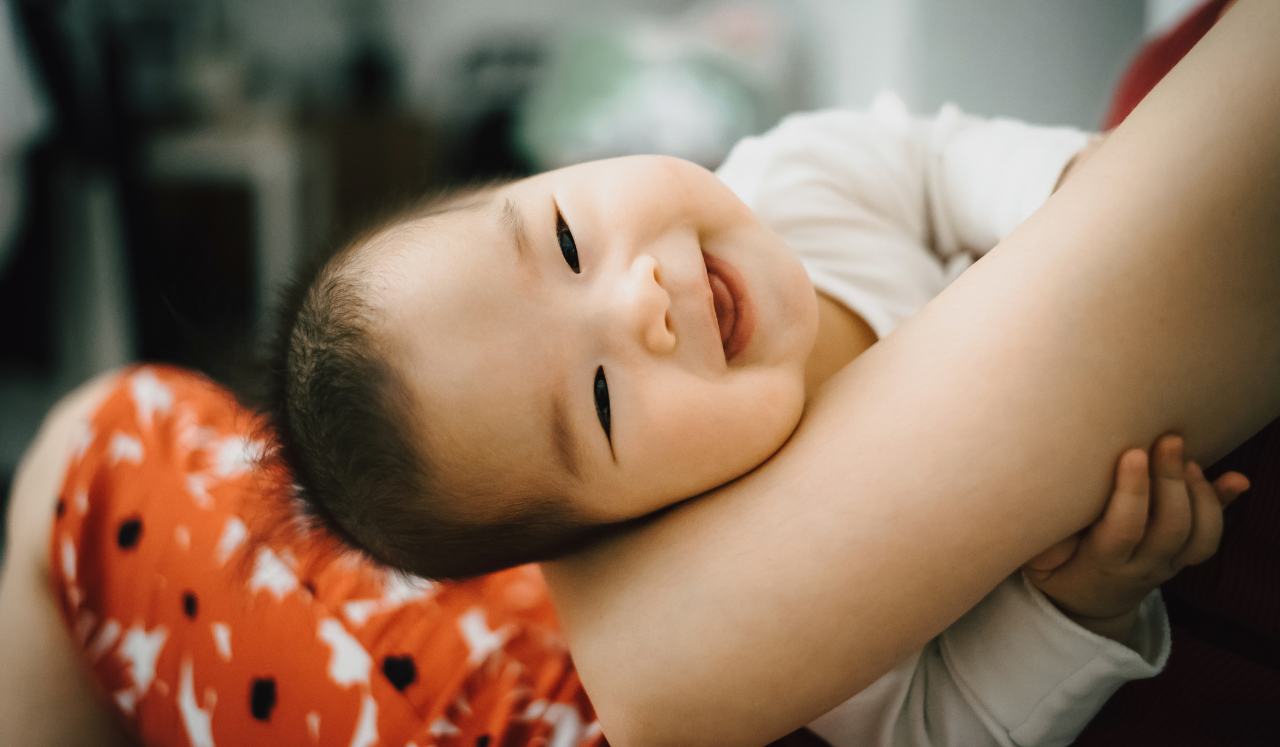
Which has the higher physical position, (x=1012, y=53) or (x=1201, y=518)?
(x=1012, y=53)

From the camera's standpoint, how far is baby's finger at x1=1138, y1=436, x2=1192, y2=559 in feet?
1.30

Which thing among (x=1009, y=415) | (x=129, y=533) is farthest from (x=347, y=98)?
(x=1009, y=415)

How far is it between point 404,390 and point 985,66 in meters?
1.85

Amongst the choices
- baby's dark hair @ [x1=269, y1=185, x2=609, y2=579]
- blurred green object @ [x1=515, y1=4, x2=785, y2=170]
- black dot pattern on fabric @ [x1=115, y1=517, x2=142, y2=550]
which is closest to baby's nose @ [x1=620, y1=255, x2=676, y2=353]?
baby's dark hair @ [x1=269, y1=185, x2=609, y2=579]

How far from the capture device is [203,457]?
81cm

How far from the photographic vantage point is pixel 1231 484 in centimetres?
43

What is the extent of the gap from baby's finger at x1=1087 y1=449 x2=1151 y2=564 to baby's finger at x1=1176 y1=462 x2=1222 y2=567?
32 millimetres

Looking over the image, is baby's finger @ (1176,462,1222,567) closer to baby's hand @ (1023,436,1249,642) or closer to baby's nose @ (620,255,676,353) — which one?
baby's hand @ (1023,436,1249,642)

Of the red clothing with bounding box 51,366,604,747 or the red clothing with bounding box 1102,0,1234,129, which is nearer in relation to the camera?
the red clothing with bounding box 51,366,604,747

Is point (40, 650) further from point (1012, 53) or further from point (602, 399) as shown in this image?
point (1012, 53)

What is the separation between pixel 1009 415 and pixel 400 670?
488 mm

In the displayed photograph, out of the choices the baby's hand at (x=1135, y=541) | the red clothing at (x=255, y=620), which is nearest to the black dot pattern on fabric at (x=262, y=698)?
the red clothing at (x=255, y=620)

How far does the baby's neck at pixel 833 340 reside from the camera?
68cm

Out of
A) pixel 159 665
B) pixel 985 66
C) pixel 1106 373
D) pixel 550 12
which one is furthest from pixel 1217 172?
pixel 550 12
